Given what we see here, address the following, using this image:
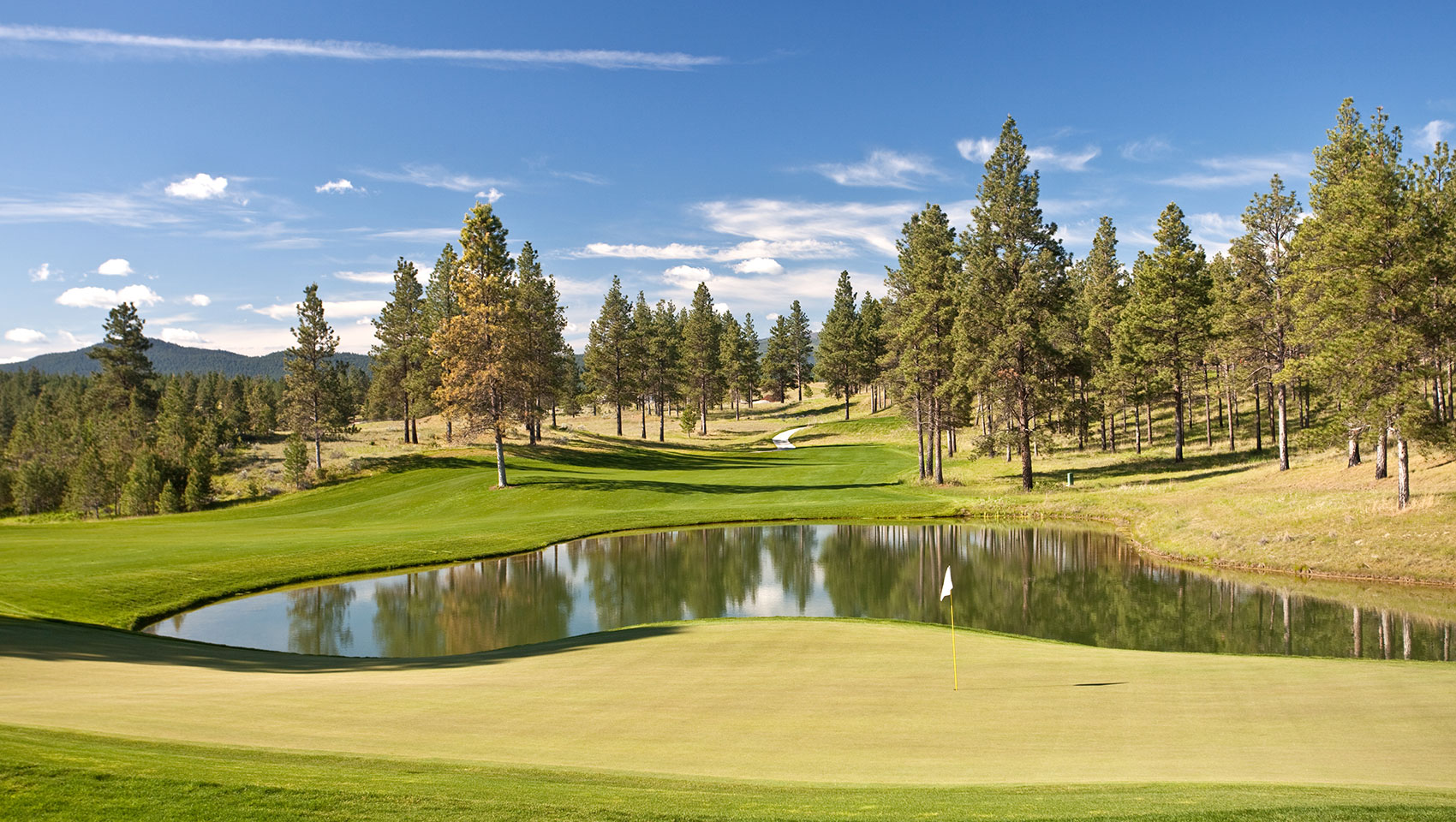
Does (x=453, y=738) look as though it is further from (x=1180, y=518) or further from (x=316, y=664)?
(x=1180, y=518)

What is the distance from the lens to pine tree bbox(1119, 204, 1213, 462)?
5100cm

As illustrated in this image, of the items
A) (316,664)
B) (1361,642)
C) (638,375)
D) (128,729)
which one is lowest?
(1361,642)

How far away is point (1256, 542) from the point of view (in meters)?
30.3

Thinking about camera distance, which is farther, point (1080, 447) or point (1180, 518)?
point (1080, 447)

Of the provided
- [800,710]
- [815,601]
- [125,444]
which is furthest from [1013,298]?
[125,444]

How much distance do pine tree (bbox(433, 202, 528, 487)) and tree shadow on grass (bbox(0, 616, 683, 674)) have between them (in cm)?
3129

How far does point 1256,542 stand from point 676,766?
29.9 metres

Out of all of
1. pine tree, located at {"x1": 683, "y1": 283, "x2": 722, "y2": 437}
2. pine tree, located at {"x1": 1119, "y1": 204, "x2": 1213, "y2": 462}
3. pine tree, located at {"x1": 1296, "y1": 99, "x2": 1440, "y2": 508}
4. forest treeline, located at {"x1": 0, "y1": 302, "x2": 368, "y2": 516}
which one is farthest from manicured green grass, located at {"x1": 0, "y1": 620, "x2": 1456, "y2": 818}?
pine tree, located at {"x1": 683, "y1": 283, "x2": 722, "y2": 437}

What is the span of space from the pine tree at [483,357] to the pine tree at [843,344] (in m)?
58.2

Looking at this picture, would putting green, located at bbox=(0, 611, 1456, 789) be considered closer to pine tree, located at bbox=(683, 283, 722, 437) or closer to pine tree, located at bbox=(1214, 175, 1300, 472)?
pine tree, located at bbox=(1214, 175, 1300, 472)

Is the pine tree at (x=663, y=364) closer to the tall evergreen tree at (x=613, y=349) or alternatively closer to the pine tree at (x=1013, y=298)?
the tall evergreen tree at (x=613, y=349)

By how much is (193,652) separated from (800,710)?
1289 centimetres

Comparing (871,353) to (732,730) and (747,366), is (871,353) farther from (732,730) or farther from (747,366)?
(732,730)

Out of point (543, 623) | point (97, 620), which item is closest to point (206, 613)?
point (97, 620)
